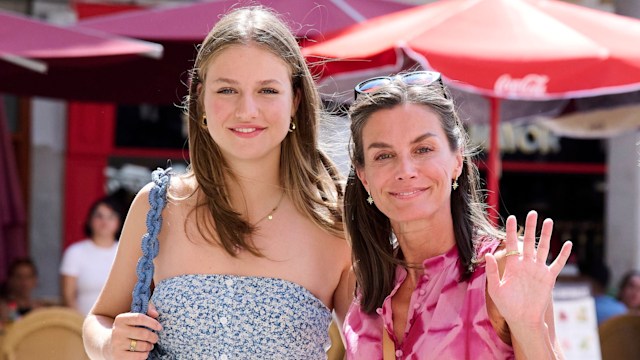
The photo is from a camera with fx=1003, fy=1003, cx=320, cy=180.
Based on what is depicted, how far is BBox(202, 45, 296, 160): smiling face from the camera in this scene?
265 centimetres

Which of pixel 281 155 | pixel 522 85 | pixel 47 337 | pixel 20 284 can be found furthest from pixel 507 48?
pixel 20 284

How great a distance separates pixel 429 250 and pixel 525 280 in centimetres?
37

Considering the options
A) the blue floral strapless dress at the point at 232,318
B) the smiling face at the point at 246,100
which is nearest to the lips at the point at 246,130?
the smiling face at the point at 246,100

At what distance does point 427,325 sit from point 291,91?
0.80 meters

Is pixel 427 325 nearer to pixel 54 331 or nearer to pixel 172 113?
pixel 54 331

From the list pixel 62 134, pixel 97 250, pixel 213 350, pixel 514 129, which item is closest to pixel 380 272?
pixel 213 350

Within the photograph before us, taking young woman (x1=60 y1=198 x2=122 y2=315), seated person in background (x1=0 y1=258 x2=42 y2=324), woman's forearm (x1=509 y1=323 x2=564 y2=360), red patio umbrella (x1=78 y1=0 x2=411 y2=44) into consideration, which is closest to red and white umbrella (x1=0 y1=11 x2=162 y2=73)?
red patio umbrella (x1=78 y1=0 x2=411 y2=44)

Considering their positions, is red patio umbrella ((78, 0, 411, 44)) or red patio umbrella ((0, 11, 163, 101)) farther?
red patio umbrella ((78, 0, 411, 44))

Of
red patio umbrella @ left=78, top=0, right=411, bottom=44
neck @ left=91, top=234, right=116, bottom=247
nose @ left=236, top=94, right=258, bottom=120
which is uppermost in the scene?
red patio umbrella @ left=78, top=0, right=411, bottom=44

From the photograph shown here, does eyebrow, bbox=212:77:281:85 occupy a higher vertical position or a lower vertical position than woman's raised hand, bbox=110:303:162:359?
higher

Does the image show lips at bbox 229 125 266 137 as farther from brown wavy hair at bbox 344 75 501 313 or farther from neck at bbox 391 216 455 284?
neck at bbox 391 216 455 284

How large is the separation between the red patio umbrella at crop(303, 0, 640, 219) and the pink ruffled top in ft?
4.65

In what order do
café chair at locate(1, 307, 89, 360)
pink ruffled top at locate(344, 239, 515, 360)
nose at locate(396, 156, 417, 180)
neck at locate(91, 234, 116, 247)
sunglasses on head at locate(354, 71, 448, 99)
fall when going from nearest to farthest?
pink ruffled top at locate(344, 239, 515, 360), nose at locate(396, 156, 417, 180), sunglasses on head at locate(354, 71, 448, 99), café chair at locate(1, 307, 89, 360), neck at locate(91, 234, 116, 247)

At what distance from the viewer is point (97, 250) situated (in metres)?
6.66
